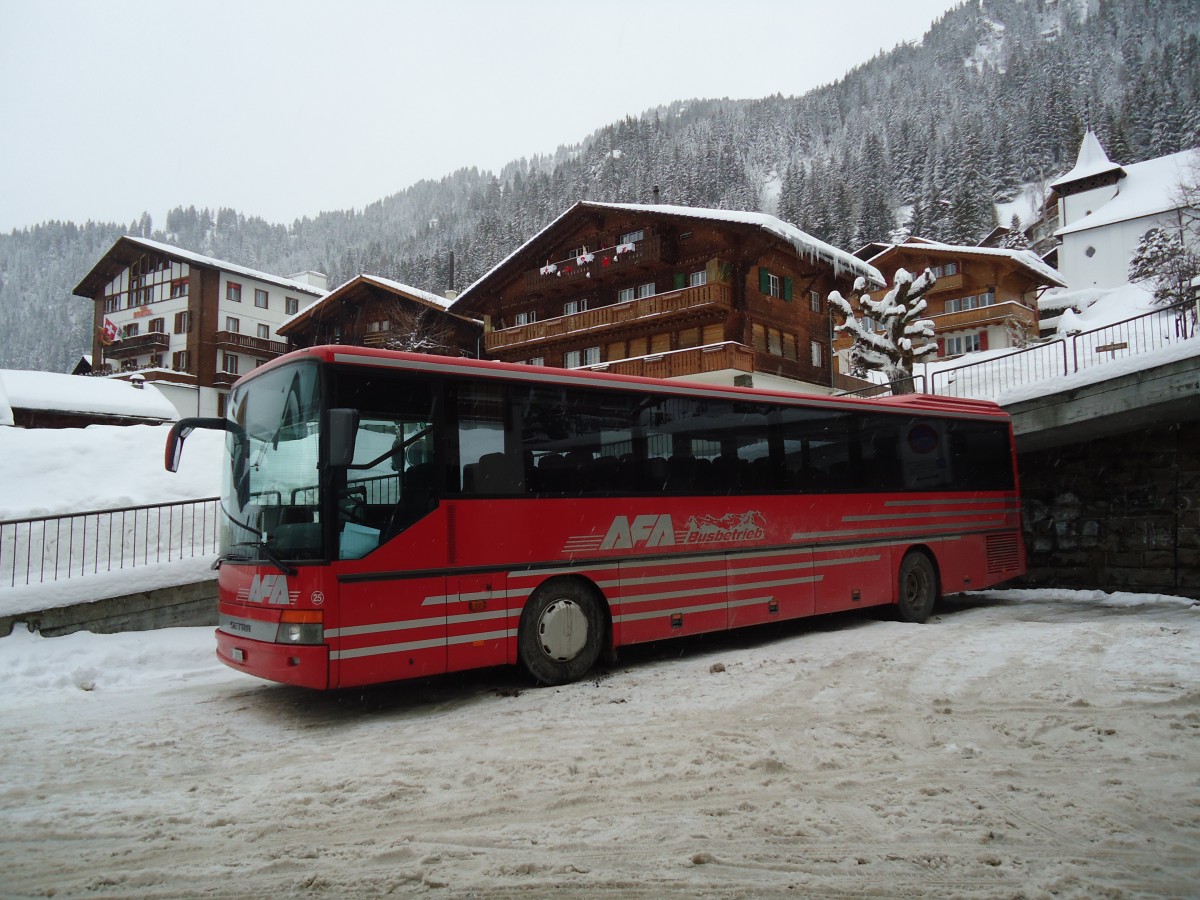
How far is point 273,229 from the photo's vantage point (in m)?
165

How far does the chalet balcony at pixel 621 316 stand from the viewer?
33.7m

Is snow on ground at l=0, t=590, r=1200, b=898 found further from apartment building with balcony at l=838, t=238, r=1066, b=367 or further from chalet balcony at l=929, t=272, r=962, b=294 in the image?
chalet balcony at l=929, t=272, r=962, b=294

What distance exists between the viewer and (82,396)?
31359 millimetres

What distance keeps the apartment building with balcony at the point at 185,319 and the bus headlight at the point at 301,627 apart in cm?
4944

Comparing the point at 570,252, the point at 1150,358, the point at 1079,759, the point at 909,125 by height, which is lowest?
the point at 1079,759

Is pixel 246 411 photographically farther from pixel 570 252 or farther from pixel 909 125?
pixel 909 125

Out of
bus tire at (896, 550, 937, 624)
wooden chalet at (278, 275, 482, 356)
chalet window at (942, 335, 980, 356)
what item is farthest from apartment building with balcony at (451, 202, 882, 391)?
bus tire at (896, 550, 937, 624)

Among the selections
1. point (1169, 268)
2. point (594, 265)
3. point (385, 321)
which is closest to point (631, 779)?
point (594, 265)

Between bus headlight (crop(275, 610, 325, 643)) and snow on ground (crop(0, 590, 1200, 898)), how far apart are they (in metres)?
0.77

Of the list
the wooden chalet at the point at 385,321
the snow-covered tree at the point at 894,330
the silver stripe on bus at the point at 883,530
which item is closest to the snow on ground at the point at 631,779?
the silver stripe on bus at the point at 883,530

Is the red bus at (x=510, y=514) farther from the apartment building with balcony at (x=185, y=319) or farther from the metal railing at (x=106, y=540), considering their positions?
the apartment building with balcony at (x=185, y=319)

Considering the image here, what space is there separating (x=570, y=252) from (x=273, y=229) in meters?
146

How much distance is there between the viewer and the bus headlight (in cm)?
625

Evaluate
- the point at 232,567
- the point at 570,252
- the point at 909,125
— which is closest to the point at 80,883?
the point at 232,567
